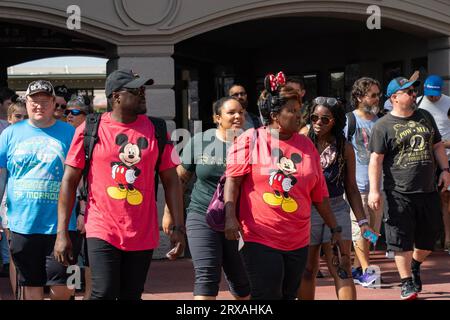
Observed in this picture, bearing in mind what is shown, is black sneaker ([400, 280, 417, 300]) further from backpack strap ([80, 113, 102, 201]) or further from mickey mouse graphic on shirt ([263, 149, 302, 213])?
backpack strap ([80, 113, 102, 201])

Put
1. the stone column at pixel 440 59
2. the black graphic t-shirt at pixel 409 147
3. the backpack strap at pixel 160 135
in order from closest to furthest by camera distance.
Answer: the backpack strap at pixel 160 135
the black graphic t-shirt at pixel 409 147
the stone column at pixel 440 59

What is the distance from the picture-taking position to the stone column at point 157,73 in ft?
39.7

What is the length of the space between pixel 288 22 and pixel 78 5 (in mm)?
5423

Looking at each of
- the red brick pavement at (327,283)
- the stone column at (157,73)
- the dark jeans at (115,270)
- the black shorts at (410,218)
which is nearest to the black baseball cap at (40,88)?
the dark jeans at (115,270)

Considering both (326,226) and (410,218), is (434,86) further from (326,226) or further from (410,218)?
(326,226)

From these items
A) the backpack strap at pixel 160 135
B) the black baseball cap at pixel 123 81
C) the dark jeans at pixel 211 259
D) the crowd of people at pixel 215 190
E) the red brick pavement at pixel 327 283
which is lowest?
the red brick pavement at pixel 327 283

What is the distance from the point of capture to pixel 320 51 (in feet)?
59.4

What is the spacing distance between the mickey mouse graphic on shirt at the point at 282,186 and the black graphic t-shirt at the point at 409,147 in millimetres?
2884

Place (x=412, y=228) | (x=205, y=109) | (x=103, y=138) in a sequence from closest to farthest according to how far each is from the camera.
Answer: (x=103, y=138) < (x=412, y=228) < (x=205, y=109)

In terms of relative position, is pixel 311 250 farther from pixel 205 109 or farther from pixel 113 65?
pixel 205 109

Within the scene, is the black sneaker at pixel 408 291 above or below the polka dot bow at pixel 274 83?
below

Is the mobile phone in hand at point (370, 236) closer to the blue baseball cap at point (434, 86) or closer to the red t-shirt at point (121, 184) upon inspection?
the red t-shirt at point (121, 184)
